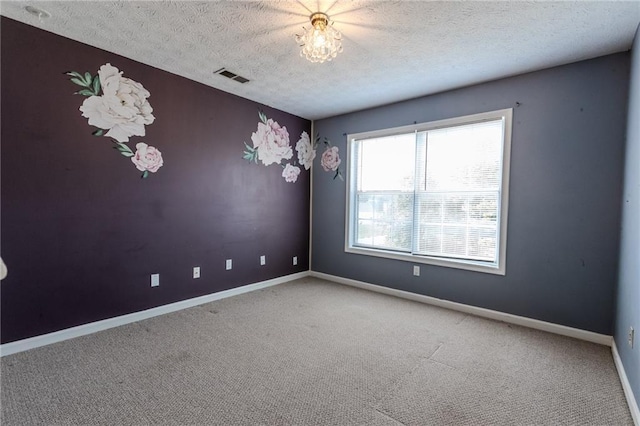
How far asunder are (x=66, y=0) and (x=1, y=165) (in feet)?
4.27

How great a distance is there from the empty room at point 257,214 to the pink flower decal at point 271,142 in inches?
9.8

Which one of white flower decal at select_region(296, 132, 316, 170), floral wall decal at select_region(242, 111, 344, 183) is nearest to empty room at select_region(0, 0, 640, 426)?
floral wall decal at select_region(242, 111, 344, 183)

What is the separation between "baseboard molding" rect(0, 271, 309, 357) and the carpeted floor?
10 centimetres

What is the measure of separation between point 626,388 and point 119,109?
449 centimetres

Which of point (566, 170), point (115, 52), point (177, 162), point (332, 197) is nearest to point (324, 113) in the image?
point (332, 197)

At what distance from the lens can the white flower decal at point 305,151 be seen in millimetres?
4680

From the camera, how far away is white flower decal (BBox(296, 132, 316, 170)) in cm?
468

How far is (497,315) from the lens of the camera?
3.19 metres

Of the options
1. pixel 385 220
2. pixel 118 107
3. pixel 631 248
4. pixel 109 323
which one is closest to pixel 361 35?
pixel 118 107

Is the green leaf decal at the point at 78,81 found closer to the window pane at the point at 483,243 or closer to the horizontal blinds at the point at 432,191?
the horizontal blinds at the point at 432,191

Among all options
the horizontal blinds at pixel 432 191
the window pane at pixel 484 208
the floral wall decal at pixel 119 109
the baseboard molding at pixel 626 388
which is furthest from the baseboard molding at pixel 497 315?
the floral wall decal at pixel 119 109

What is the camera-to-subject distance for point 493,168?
3.25 m

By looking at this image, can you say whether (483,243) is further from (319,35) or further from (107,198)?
(107,198)

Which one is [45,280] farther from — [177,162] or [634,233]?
[634,233]
